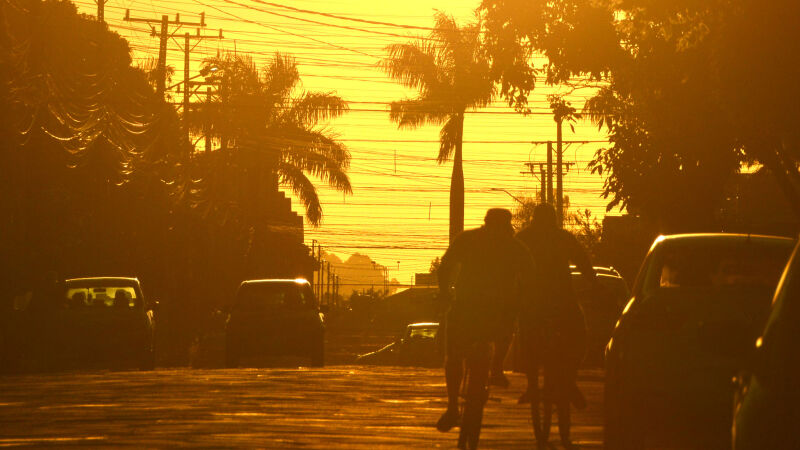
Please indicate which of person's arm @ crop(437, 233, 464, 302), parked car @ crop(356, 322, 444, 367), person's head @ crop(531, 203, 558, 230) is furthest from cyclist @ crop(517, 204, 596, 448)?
parked car @ crop(356, 322, 444, 367)

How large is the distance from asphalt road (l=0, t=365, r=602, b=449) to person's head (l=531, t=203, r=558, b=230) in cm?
174

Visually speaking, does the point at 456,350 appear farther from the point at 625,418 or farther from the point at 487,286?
the point at 625,418

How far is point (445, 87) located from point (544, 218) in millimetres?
36869

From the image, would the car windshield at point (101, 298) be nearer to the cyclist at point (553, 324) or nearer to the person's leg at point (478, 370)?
the cyclist at point (553, 324)

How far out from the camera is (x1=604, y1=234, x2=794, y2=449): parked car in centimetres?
937

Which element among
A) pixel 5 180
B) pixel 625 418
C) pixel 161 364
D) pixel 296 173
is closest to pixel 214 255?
pixel 296 173

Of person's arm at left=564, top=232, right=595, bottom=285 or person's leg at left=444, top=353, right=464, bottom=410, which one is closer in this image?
person's leg at left=444, top=353, right=464, bottom=410

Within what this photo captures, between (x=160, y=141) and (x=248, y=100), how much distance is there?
24.3 ft

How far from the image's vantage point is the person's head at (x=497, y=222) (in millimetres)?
11477

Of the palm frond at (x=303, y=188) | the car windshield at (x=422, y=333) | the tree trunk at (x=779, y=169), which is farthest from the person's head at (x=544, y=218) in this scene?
the palm frond at (x=303, y=188)

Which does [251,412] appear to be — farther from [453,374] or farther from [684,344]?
[684,344]

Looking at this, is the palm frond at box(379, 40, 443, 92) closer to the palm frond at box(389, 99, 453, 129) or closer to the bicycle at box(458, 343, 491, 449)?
the palm frond at box(389, 99, 453, 129)

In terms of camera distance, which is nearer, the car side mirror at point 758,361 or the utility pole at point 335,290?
the car side mirror at point 758,361

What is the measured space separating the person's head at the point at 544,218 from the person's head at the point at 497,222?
3.25 feet
